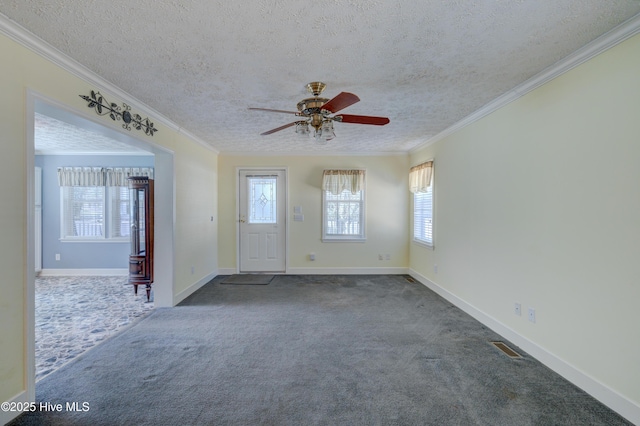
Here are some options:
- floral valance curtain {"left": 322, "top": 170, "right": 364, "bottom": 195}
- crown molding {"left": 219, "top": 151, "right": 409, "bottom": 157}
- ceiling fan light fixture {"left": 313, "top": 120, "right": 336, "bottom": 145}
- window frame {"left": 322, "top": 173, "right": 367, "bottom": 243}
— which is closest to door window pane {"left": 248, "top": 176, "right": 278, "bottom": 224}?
crown molding {"left": 219, "top": 151, "right": 409, "bottom": 157}

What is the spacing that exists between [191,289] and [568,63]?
16.2ft

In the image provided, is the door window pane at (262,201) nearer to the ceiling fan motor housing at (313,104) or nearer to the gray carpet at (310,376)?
the gray carpet at (310,376)

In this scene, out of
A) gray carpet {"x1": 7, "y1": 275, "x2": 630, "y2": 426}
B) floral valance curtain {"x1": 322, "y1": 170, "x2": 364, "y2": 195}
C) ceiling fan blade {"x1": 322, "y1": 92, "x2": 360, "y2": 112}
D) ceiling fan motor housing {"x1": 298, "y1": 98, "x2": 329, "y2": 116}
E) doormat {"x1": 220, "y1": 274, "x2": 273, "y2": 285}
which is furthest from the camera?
floral valance curtain {"x1": 322, "y1": 170, "x2": 364, "y2": 195}

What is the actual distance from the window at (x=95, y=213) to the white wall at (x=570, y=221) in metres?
6.11

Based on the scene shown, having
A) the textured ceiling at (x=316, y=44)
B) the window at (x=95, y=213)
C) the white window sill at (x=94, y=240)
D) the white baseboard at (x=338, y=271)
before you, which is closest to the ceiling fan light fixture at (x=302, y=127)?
the textured ceiling at (x=316, y=44)

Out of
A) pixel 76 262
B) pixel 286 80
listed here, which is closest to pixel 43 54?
pixel 286 80

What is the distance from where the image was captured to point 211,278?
204 inches

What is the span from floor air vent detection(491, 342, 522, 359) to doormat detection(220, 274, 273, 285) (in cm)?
346

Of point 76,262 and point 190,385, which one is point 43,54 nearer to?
point 190,385

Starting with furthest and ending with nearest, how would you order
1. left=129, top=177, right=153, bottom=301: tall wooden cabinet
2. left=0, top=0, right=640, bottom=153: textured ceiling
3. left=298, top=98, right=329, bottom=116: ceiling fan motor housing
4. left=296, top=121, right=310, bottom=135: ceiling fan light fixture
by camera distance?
left=129, top=177, right=153, bottom=301: tall wooden cabinet
left=296, top=121, right=310, bottom=135: ceiling fan light fixture
left=298, top=98, right=329, bottom=116: ceiling fan motor housing
left=0, top=0, right=640, bottom=153: textured ceiling

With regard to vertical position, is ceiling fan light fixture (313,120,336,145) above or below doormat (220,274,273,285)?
above

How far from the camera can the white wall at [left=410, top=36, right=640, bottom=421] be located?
1766 millimetres

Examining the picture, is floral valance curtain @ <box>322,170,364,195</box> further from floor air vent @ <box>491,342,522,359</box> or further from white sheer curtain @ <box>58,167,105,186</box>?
white sheer curtain @ <box>58,167,105,186</box>

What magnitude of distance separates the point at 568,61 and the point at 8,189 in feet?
12.6
